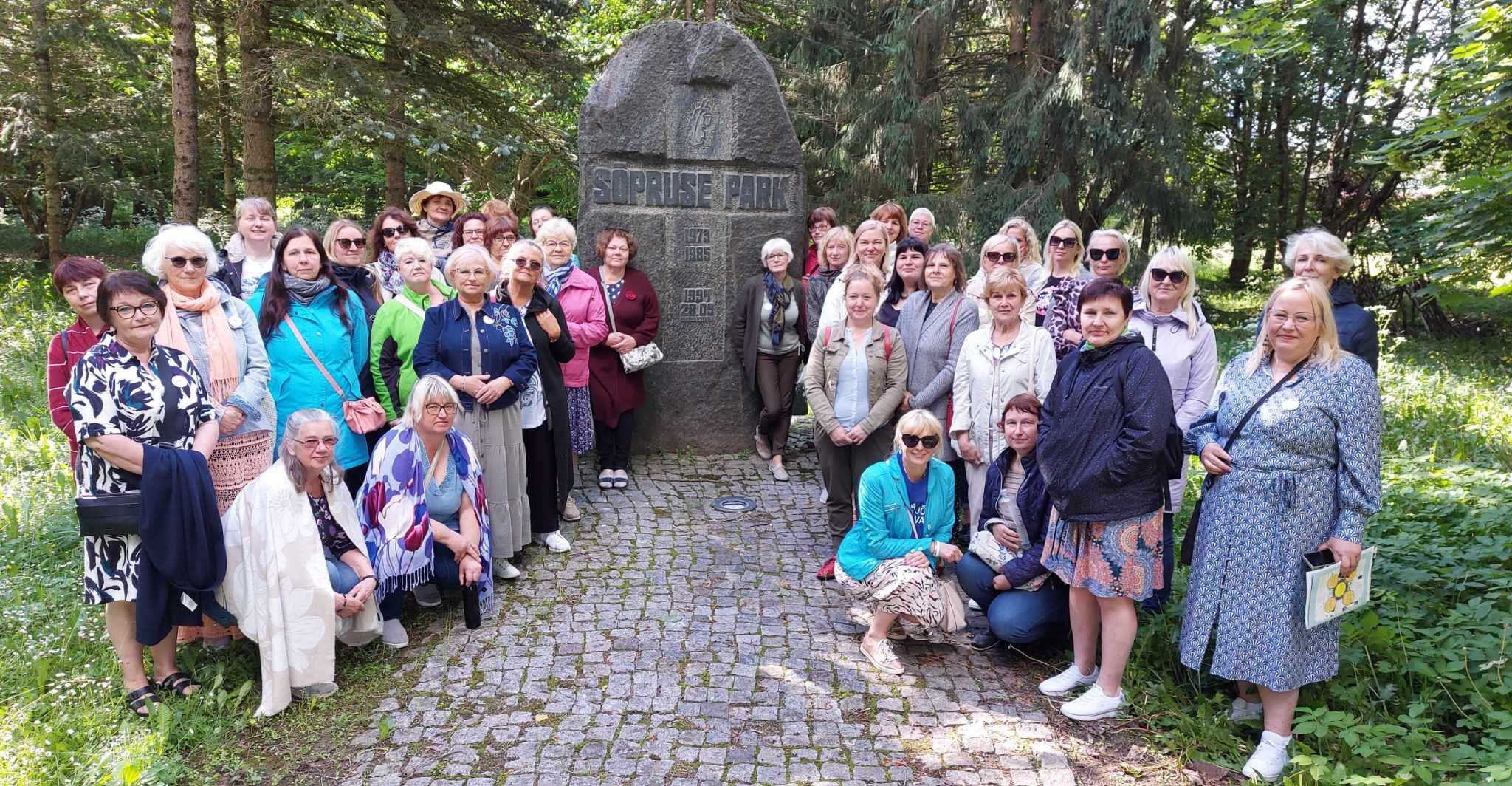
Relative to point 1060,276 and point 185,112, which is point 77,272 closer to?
point 1060,276

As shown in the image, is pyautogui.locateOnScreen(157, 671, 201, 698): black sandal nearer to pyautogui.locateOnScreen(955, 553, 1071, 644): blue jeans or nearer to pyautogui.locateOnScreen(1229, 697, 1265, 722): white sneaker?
pyautogui.locateOnScreen(955, 553, 1071, 644): blue jeans

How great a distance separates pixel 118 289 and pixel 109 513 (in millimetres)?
818

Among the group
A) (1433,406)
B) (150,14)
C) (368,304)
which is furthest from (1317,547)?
(150,14)

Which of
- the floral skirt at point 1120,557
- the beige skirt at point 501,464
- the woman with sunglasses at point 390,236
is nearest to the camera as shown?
the floral skirt at point 1120,557

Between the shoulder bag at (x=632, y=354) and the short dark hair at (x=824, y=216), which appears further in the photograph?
the short dark hair at (x=824, y=216)

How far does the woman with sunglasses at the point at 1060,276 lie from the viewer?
4.95 m

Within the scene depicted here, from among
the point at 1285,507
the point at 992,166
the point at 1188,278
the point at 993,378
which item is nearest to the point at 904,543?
the point at 993,378

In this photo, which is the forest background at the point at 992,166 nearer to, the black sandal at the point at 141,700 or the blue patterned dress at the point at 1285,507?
the black sandal at the point at 141,700

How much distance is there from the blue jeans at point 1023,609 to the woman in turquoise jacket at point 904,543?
0.17m

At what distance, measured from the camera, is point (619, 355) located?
6.48 metres

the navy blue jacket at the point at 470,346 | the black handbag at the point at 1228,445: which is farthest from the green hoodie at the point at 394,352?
the black handbag at the point at 1228,445

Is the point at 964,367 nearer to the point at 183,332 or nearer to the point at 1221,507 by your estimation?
the point at 1221,507

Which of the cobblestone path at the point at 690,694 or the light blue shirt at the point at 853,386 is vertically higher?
the light blue shirt at the point at 853,386

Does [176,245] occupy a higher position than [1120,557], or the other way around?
[176,245]
